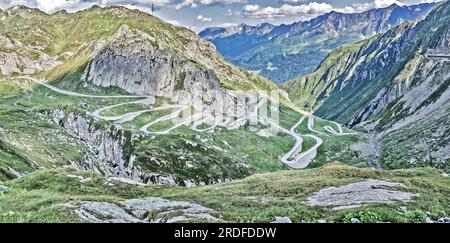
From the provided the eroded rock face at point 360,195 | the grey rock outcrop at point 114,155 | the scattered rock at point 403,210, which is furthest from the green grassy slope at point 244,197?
the grey rock outcrop at point 114,155

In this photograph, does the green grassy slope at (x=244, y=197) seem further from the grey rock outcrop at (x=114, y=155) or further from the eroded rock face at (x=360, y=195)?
the grey rock outcrop at (x=114, y=155)

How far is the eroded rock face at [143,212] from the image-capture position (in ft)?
68.0

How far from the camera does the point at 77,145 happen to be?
155 m

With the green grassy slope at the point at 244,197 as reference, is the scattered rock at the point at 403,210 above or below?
above

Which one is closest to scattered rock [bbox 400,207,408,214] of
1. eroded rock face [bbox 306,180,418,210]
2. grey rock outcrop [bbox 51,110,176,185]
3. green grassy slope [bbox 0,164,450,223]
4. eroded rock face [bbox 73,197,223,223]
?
green grassy slope [bbox 0,164,450,223]

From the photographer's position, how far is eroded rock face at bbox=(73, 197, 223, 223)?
68.0 ft

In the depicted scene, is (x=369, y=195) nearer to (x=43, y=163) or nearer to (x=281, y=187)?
(x=281, y=187)

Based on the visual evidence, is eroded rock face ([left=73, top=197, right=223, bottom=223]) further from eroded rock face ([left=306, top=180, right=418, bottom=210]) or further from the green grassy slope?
eroded rock face ([left=306, top=180, right=418, bottom=210])

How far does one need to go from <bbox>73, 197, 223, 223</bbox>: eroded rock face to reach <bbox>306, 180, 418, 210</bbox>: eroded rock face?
704 centimetres

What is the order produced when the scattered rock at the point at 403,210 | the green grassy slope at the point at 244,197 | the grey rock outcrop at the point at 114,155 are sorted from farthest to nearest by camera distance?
the grey rock outcrop at the point at 114,155, the scattered rock at the point at 403,210, the green grassy slope at the point at 244,197

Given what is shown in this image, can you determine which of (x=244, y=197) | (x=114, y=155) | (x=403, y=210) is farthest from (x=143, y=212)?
(x=114, y=155)

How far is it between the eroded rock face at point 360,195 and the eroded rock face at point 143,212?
7.04m
